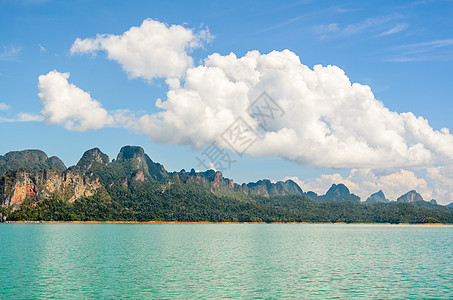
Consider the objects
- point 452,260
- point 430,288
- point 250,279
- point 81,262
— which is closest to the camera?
point 430,288

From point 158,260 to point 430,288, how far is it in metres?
36.4

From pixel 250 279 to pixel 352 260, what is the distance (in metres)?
25.2

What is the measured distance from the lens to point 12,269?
154 ft

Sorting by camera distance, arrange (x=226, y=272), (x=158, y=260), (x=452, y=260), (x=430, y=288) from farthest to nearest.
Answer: (x=452, y=260) < (x=158, y=260) < (x=226, y=272) < (x=430, y=288)

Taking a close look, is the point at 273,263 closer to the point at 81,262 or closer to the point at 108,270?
the point at 108,270

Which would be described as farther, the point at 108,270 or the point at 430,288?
the point at 108,270

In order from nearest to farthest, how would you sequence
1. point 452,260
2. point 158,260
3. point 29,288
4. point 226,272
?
point 29,288, point 226,272, point 158,260, point 452,260

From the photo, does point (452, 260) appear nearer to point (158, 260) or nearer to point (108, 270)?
point (158, 260)

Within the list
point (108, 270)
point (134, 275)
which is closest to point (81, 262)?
point (108, 270)

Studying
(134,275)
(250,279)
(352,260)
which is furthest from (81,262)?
(352,260)

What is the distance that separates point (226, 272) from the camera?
46688 mm

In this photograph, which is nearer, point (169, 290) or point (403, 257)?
point (169, 290)

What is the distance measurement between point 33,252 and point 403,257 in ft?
209

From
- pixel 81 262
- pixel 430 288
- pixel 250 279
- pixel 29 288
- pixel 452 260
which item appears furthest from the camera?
pixel 452 260
